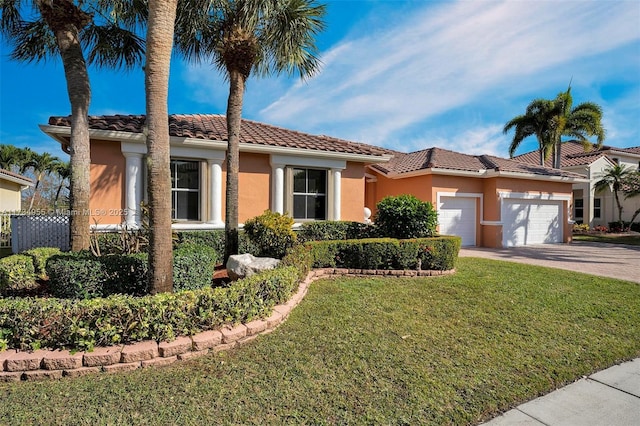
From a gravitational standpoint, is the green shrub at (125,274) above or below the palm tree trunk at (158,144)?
below

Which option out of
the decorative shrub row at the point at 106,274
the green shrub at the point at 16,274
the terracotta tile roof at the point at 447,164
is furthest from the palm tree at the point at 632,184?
the green shrub at the point at 16,274

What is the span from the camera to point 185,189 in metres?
10.4

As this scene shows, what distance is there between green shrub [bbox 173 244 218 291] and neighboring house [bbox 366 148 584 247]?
11174 mm

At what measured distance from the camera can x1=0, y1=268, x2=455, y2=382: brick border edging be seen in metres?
3.43

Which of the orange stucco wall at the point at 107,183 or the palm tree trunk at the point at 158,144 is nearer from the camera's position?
the palm tree trunk at the point at 158,144

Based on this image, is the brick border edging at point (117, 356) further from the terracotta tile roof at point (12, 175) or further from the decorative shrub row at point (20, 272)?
the terracotta tile roof at point (12, 175)

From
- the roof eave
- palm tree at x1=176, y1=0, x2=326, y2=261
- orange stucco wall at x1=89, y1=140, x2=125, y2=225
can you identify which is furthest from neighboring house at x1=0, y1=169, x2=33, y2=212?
palm tree at x1=176, y1=0, x2=326, y2=261

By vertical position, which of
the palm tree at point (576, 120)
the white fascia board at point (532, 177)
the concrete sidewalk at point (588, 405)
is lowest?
the concrete sidewalk at point (588, 405)

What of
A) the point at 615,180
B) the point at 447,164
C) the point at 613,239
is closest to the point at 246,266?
the point at 447,164

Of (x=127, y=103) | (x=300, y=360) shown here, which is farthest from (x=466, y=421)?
(x=127, y=103)

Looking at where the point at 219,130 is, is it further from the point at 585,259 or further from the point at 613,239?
the point at 613,239

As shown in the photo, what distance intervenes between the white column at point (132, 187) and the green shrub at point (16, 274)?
2833 mm

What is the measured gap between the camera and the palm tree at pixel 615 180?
24.8 m

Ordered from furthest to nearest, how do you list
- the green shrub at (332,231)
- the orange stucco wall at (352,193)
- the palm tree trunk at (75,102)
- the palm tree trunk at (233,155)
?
the orange stucco wall at (352,193)
the green shrub at (332,231)
the palm tree trunk at (233,155)
the palm tree trunk at (75,102)
